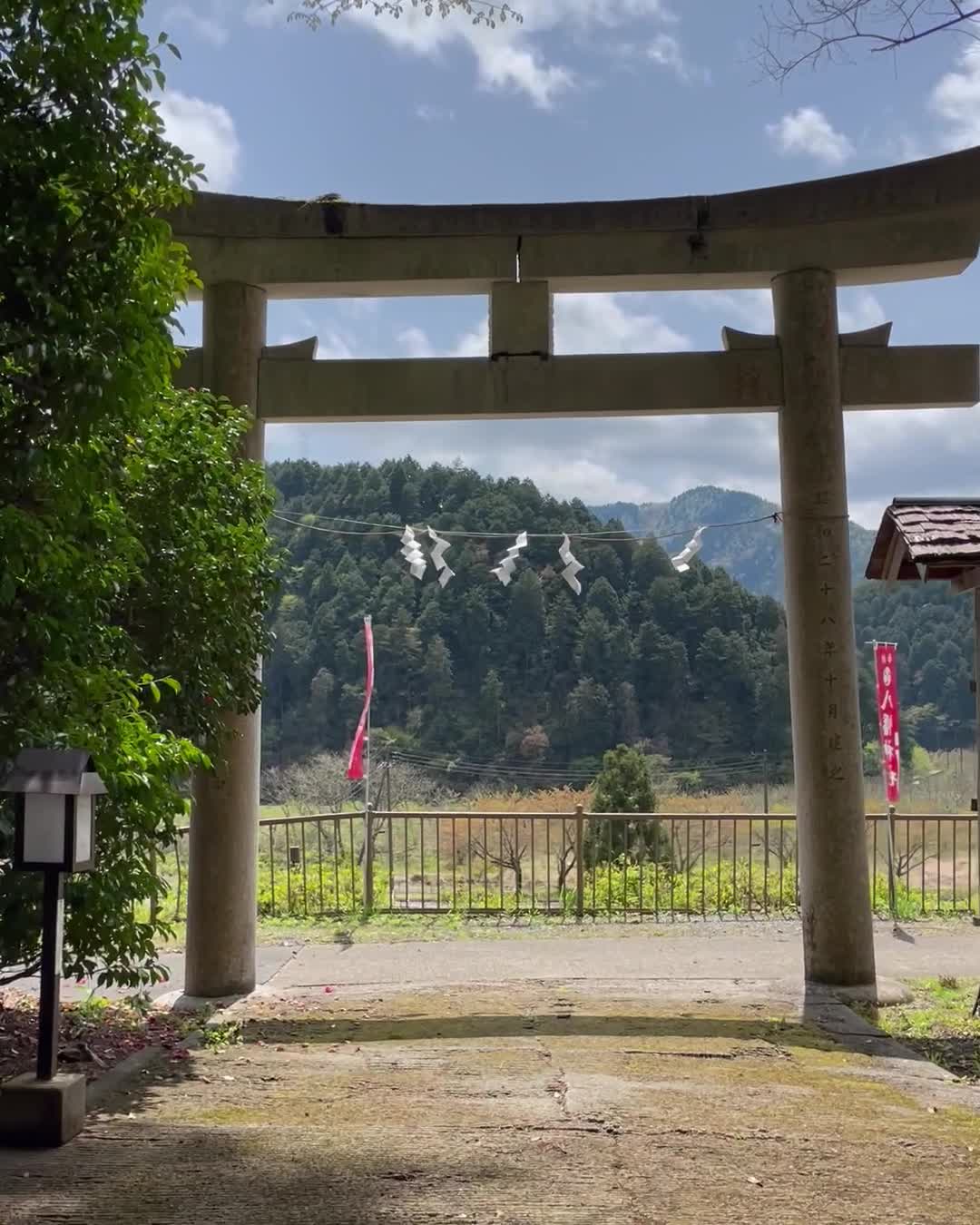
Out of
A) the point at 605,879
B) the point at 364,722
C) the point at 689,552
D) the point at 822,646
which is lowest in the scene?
the point at 605,879

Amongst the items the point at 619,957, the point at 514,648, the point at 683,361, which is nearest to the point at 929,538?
the point at 683,361

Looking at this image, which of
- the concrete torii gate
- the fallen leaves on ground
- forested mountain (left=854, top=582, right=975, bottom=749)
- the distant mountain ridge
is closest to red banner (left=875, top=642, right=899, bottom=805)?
the concrete torii gate

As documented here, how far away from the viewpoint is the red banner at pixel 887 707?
11.4 metres

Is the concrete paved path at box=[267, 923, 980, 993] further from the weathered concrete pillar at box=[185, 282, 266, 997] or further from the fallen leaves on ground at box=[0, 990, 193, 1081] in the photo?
the fallen leaves on ground at box=[0, 990, 193, 1081]

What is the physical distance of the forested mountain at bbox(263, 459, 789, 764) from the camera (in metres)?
31.8

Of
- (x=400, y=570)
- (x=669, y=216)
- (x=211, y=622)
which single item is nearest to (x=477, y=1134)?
(x=211, y=622)

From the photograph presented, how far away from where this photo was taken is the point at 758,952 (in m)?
7.84

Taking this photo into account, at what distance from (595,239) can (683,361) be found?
34.5 inches

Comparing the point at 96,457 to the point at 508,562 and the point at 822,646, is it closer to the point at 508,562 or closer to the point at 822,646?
the point at 822,646

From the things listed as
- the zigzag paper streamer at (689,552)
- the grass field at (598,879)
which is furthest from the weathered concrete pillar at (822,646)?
the zigzag paper streamer at (689,552)

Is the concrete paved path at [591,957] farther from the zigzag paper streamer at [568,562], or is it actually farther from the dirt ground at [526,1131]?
the zigzag paper streamer at [568,562]

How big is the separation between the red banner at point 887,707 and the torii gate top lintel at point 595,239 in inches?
220

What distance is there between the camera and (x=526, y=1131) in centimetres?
357

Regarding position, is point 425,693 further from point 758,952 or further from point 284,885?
point 758,952
